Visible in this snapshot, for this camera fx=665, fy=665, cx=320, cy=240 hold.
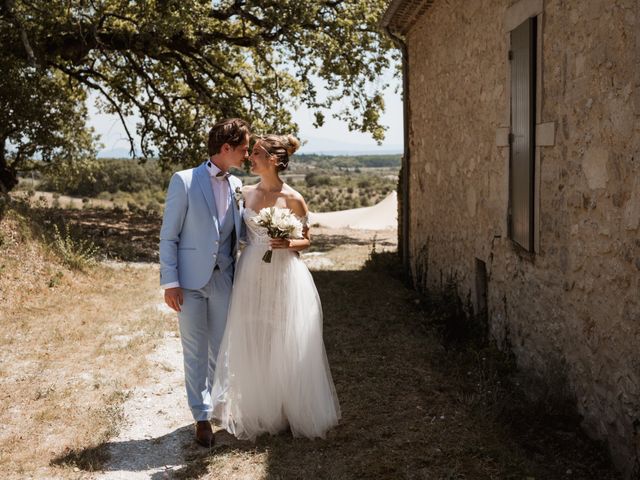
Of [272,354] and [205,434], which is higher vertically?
[272,354]

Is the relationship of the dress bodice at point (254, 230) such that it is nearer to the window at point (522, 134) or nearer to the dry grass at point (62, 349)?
the dry grass at point (62, 349)

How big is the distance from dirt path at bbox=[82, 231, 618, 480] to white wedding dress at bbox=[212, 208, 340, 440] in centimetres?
15

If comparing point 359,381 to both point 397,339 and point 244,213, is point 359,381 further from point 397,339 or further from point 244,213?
point 244,213

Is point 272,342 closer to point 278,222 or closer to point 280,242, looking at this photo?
point 280,242

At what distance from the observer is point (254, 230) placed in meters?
4.61

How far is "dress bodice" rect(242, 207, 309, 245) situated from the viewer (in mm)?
4586

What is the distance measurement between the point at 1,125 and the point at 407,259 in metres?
10.3

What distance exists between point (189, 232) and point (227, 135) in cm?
70

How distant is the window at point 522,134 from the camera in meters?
5.24

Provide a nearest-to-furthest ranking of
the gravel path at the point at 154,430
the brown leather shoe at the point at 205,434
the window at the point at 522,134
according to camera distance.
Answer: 1. the gravel path at the point at 154,430
2. the brown leather shoe at the point at 205,434
3. the window at the point at 522,134

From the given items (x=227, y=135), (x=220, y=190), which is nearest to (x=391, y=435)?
(x=220, y=190)

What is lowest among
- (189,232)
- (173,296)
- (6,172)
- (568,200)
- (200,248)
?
(173,296)

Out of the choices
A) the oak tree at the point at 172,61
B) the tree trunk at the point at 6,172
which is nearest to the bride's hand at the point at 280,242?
the oak tree at the point at 172,61

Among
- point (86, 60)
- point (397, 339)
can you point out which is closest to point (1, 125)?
point (86, 60)
